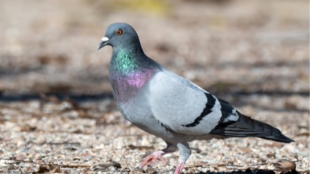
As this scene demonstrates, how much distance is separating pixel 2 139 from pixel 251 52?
6970 mm

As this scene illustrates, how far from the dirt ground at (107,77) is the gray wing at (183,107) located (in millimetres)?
724

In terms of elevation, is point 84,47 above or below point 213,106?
above

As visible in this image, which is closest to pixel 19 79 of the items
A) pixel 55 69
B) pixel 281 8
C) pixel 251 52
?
pixel 55 69

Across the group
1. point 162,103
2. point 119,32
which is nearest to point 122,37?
point 119,32

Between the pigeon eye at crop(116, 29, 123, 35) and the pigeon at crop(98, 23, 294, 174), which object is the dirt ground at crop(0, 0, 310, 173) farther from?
the pigeon eye at crop(116, 29, 123, 35)

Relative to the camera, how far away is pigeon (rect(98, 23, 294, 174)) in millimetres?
2928

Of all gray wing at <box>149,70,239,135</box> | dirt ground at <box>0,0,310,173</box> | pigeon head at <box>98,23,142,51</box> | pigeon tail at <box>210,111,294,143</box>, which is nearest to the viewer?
gray wing at <box>149,70,239,135</box>

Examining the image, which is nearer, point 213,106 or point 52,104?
point 213,106

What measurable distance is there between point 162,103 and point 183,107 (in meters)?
0.19

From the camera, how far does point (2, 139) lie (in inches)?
166

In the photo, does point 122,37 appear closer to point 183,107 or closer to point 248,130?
point 183,107

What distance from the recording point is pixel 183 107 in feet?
9.87

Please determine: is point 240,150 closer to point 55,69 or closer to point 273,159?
point 273,159

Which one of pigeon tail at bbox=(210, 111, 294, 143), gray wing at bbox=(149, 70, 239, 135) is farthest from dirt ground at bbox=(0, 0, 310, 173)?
gray wing at bbox=(149, 70, 239, 135)
